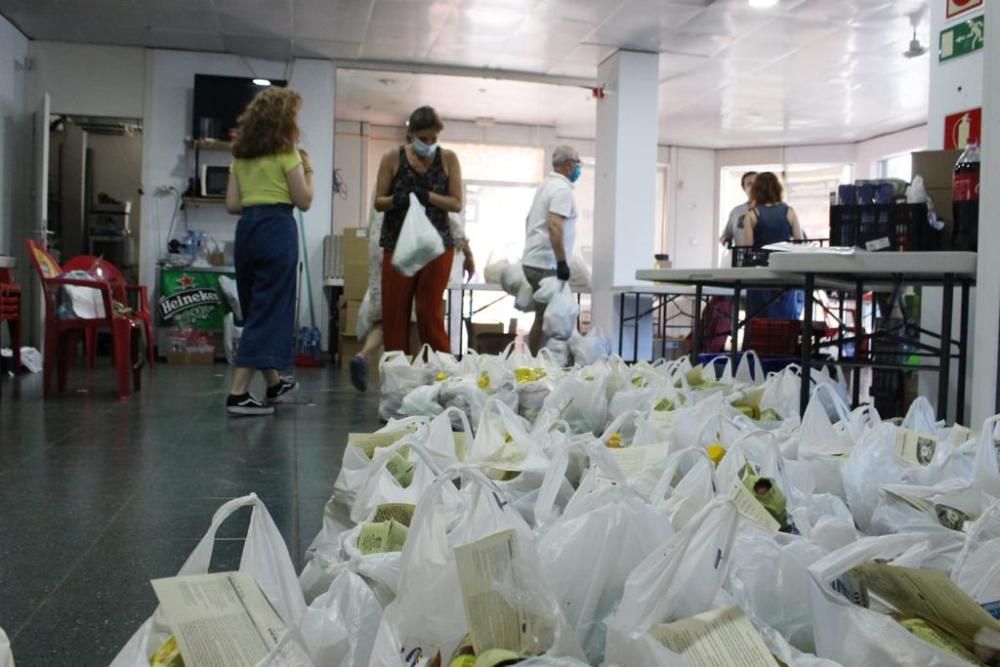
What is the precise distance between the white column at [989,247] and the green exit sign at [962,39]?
1096mm

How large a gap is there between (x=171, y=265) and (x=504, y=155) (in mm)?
5008

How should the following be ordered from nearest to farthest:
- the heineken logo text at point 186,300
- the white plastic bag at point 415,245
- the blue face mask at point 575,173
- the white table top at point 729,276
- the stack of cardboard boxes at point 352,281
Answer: the white table top at point 729,276
the white plastic bag at point 415,245
the blue face mask at point 575,173
the stack of cardboard boxes at point 352,281
the heineken logo text at point 186,300

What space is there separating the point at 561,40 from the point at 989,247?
5.60m

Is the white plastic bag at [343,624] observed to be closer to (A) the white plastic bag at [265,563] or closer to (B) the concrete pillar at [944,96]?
(A) the white plastic bag at [265,563]

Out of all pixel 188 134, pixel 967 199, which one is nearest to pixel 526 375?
pixel 967 199

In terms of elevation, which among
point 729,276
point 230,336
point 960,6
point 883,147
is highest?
point 883,147

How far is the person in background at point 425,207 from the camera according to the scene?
12.4 feet

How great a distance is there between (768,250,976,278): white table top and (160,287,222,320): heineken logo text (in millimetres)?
5742

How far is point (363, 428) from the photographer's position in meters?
3.26

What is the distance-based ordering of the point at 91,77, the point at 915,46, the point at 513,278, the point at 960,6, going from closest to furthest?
the point at 960,6
the point at 513,278
the point at 915,46
the point at 91,77

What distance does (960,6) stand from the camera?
9.57 feet

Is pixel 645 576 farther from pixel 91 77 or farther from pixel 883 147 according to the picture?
pixel 883 147

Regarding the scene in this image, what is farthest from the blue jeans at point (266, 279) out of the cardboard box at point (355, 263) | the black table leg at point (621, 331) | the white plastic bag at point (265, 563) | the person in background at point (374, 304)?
the black table leg at point (621, 331)

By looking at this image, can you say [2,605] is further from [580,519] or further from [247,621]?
[580,519]
